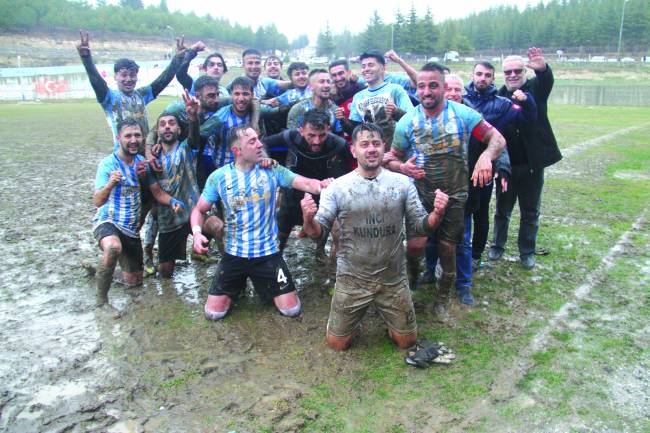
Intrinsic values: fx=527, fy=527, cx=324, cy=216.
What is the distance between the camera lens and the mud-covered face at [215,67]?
745cm

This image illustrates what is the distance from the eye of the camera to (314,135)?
19.0ft

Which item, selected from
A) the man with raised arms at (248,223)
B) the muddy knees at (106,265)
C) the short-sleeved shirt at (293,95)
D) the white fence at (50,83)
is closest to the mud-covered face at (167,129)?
the man with raised arms at (248,223)

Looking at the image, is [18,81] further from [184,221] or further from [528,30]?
[528,30]

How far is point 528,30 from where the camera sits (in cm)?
9194

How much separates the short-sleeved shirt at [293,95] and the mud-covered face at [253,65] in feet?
2.14

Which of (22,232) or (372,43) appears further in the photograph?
(372,43)

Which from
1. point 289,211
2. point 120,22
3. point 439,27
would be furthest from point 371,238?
point 120,22

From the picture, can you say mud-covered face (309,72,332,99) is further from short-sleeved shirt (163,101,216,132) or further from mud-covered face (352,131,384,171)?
mud-covered face (352,131,384,171)

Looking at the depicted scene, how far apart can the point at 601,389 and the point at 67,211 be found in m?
8.45

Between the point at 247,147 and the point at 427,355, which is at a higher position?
the point at 247,147

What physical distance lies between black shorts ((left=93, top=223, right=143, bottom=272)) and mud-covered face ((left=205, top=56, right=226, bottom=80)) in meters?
2.71

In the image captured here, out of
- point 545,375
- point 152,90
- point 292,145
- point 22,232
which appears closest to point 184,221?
point 292,145

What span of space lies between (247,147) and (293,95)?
227 cm

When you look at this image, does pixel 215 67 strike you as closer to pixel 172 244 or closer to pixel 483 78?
pixel 172 244
